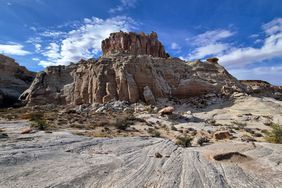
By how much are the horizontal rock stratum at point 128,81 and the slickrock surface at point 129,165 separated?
19.1m

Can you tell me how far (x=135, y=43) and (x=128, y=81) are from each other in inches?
1133

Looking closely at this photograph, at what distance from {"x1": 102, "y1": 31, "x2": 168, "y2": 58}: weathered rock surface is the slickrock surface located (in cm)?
4628

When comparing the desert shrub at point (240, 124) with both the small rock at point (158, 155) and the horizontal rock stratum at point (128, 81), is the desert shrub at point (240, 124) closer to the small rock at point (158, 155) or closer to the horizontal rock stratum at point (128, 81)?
the horizontal rock stratum at point (128, 81)

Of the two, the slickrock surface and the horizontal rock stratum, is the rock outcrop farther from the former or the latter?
the slickrock surface

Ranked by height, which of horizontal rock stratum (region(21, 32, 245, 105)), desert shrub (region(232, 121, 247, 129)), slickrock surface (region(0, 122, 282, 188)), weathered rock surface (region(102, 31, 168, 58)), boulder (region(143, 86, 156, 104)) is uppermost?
weathered rock surface (region(102, 31, 168, 58))

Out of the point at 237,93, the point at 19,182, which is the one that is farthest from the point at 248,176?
the point at 237,93

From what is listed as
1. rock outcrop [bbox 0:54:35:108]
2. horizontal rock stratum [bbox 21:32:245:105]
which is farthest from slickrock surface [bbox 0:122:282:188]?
rock outcrop [bbox 0:54:35:108]

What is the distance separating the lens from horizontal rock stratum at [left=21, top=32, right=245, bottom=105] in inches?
1131

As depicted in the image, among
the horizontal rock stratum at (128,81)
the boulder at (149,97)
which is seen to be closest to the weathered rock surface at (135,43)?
the horizontal rock stratum at (128,81)

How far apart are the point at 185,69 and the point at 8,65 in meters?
36.9

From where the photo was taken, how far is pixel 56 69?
38125 millimetres

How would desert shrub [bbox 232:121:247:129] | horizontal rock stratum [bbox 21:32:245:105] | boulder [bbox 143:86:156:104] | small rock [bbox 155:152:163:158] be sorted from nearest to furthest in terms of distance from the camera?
small rock [bbox 155:152:163:158] → desert shrub [bbox 232:121:247:129] → boulder [bbox 143:86:156:104] → horizontal rock stratum [bbox 21:32:245:105]

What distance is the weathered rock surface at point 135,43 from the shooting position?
5441cm

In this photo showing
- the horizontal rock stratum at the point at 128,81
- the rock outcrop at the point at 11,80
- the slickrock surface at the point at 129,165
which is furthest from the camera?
the rock outcrop at the point at 11,80
